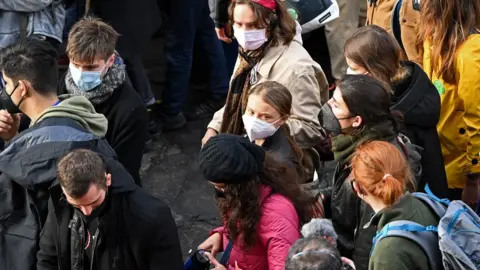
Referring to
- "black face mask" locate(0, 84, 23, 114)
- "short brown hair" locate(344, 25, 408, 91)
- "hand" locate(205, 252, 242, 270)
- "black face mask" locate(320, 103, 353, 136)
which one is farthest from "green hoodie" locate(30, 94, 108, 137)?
"short brown hair" locate(344, 25, 408, 91)

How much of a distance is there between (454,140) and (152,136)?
285 cm

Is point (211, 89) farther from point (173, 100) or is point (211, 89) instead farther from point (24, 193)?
point (24, 193)

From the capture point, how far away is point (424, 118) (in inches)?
164

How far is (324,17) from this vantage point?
5.76 metres

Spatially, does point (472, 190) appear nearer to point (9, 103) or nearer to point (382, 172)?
point (382, 172)

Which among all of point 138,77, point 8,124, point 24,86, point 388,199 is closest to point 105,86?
point 24,86

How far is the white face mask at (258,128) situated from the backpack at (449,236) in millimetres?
1150

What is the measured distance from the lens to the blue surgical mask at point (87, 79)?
465cm

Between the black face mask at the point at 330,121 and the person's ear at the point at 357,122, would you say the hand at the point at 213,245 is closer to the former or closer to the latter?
the black face mask at the point at 330,121

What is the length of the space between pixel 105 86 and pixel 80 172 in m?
1.20

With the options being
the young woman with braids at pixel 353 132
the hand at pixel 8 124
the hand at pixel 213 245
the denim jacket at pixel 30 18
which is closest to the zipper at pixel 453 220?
the young woman with braids at pixel 353 132

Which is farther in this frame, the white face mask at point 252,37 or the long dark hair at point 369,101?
the white face mask at point 252,37

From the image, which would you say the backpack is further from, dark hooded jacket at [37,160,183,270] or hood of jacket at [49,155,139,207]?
hood of jacket at [49,155,139,207]

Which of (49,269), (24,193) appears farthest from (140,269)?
(24,193)
